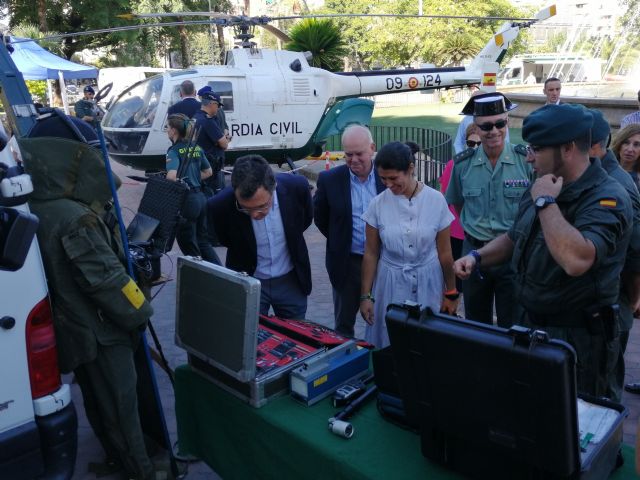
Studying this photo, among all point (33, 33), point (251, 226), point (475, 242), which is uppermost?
point (33, 33)

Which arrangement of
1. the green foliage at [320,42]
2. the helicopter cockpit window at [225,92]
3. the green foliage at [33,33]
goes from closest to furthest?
the helicopter cockpit window at [225,92] < the green foliage at [320,42] < the green foliage at [33,33]

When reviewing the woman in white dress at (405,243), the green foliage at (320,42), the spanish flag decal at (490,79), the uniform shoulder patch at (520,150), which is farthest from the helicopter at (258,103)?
the woman in white dress at (405,243)

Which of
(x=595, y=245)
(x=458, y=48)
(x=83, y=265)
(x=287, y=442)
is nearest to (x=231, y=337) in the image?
(x=287, y=442)

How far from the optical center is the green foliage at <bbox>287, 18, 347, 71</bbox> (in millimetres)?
15617

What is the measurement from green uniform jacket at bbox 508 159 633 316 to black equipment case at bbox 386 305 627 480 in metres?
0.57

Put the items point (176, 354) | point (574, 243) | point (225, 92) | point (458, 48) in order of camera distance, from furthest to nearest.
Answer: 1. point (458, 48)
2. point (225, 92)
3. point (176, 354)
4. point (574, 243)

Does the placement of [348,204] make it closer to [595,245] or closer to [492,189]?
[492,189]

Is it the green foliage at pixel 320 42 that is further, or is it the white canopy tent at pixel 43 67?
the white canopy tent at pixel 43 67

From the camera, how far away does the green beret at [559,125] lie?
2082mm

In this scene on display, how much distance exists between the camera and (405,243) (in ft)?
10.2

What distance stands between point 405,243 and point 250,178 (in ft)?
2.92

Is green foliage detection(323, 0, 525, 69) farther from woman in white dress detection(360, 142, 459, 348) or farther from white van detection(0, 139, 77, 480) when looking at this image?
white van detection(0, 139, 77, 480)

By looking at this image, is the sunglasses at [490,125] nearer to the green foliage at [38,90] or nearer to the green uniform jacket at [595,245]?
the green uniform jacket at [595,245]

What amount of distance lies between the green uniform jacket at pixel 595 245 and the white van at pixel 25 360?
6.50ft
